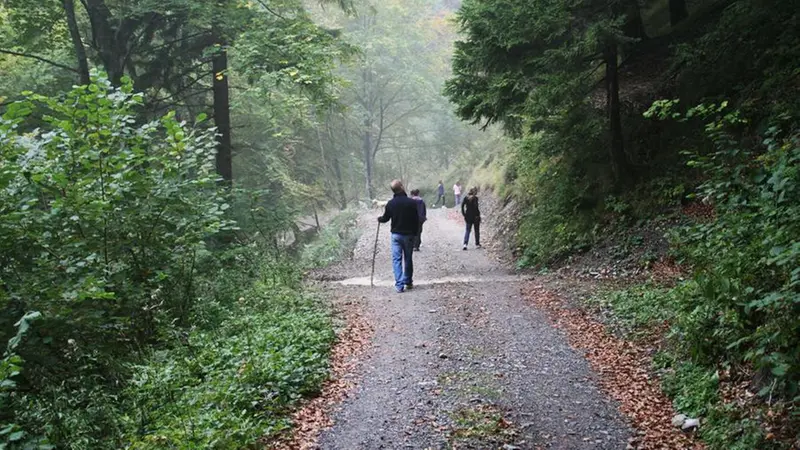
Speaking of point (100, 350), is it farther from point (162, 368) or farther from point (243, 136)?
point (243, 136)

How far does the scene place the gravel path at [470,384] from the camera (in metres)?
4.70

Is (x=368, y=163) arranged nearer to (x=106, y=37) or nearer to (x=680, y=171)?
(x=106, y=37)

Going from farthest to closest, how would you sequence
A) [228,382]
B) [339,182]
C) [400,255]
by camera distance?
[339,182] → [400,255] → [228,382]

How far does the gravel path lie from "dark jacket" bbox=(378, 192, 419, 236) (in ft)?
4.21

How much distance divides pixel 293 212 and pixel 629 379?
13542mm

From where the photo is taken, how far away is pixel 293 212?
17.6 m

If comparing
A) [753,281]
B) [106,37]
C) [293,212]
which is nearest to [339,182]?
[293,212]

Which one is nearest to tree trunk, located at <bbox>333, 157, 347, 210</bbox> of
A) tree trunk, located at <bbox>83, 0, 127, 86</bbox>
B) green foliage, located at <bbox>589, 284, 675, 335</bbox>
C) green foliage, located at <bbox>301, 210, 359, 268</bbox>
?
green foliage, located at <bbox>301, 210, 359, 268</bbox>

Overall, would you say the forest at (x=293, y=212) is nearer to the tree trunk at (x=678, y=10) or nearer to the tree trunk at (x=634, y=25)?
the tree trunk at (x=678, y=10)

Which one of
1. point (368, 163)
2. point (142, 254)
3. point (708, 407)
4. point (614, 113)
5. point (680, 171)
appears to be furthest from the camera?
point (368, 163)

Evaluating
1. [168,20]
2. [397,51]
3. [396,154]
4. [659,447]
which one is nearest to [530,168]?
[168,20]

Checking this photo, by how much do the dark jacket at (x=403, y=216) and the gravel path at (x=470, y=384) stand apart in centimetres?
128

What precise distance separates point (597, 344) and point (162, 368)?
206 inches

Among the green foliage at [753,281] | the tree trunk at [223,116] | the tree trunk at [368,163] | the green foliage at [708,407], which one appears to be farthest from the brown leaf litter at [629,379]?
the tree trunk at [368,163]
